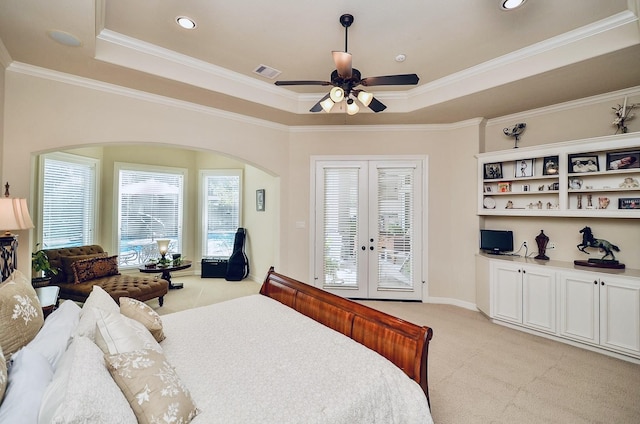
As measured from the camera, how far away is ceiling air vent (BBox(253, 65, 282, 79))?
340cm

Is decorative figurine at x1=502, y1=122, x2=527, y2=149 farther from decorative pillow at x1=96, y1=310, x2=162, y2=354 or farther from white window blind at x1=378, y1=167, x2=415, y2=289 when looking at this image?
decorative pillow at x1=96, y1=310, x2=162, y2=354

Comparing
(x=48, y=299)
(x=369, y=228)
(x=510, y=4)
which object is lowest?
(x=48, y=299)

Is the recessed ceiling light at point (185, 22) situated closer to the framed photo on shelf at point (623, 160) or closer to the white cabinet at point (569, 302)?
the white cabinet at point (569, 302)

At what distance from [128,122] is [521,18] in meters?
4.10

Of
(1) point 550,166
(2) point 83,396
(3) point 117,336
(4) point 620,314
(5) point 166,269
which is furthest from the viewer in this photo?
(5) point 166,269

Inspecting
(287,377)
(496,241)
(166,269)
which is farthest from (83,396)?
(496,241)

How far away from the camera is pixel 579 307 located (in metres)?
3.17

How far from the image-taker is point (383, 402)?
4.81 feet

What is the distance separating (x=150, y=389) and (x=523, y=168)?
180 inches

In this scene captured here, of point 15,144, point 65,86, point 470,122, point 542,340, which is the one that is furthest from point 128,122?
point 542,340

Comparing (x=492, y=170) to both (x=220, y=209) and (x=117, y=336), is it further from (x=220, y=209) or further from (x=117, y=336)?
(x=220, y=209)

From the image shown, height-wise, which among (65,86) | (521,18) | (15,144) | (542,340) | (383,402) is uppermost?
(521,18)

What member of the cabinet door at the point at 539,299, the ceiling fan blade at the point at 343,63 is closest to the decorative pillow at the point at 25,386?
the ceiling fan blade at the point at 343,63

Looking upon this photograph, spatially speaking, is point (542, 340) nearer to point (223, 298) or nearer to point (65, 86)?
point (223, 298)
